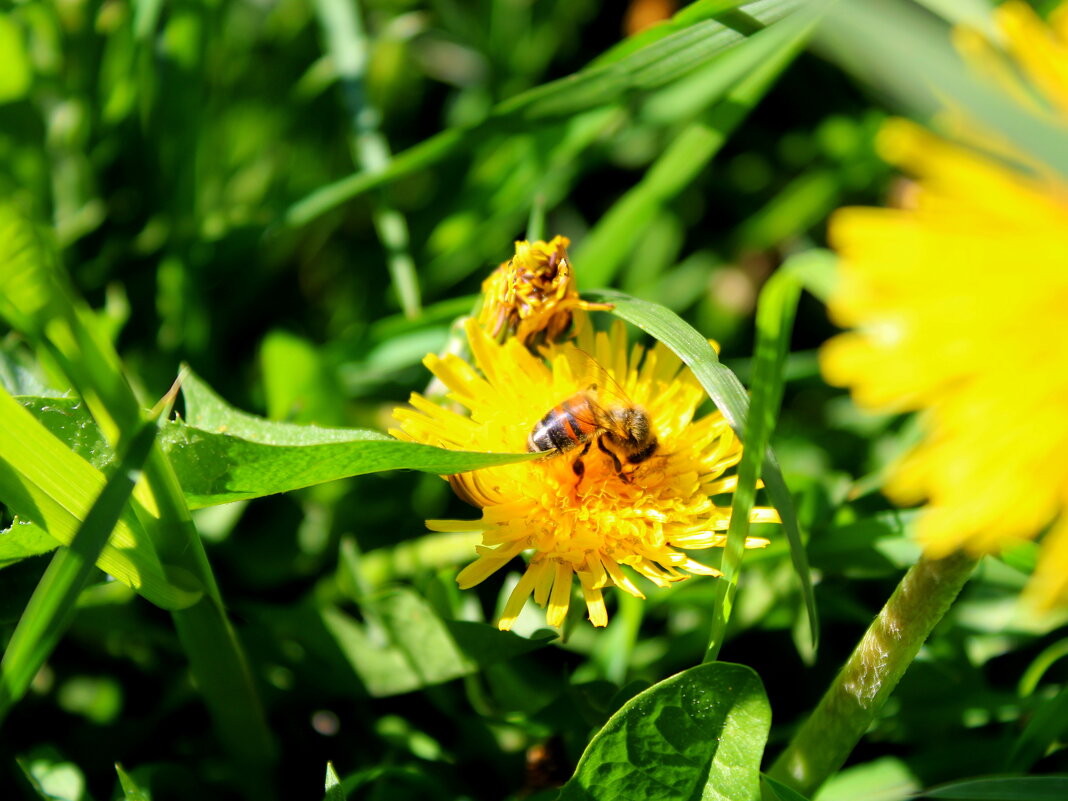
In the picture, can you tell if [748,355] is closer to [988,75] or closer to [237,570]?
[237,570]

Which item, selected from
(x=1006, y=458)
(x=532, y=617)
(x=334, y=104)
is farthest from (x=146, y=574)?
(x=334, y=104)

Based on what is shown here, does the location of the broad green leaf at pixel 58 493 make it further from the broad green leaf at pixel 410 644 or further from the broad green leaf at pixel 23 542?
the broad green leaf at pixel 410 644

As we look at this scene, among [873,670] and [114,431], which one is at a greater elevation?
[114,431]

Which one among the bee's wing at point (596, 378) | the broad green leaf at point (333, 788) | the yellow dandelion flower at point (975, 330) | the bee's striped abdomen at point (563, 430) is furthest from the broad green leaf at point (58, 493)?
the yellow dandelion flower at point (975, 330)

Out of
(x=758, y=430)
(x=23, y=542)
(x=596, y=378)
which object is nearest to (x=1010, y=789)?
(x=758, y=430)

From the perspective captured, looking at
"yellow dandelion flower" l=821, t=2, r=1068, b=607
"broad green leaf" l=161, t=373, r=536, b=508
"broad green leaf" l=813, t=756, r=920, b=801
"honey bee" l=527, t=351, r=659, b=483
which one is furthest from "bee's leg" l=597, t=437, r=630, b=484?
"yellow dandelion flower" l=821, t=2, r=1068, b=607

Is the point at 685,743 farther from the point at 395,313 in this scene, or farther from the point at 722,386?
the point at 395,313
